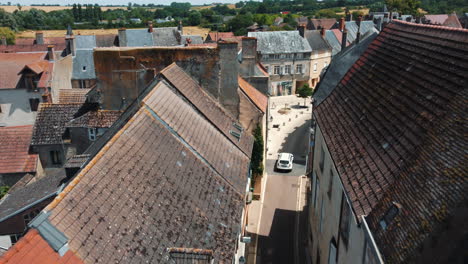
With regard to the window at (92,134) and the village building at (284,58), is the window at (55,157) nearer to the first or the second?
the window at (92,134)

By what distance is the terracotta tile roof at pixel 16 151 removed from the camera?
26.2 m

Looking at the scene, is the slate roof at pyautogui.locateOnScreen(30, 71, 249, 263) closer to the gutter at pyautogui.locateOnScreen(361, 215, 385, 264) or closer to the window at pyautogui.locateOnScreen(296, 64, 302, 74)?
the gutter at pyautogui.locateOnScreen(361, 215, 385, 264)

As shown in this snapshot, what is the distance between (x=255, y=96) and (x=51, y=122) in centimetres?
1475

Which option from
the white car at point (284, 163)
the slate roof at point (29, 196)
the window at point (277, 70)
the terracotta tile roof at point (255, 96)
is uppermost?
the terracotta tile roof at point (255, 96)

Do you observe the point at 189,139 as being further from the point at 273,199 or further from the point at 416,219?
the point at 273,199

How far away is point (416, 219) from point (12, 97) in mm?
40052

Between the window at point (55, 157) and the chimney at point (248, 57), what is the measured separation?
14.5 metres

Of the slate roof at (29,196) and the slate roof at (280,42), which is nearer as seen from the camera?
the slate roof at (29,196)

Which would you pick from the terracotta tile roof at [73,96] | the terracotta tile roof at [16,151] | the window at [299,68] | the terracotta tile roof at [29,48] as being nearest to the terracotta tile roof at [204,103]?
A: the terracotta tile roof at [16,151]

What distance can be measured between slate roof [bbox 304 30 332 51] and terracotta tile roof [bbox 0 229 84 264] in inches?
2335

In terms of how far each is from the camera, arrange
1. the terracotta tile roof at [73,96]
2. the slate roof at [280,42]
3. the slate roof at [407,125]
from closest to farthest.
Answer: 1. the slate roof at [407,125]
2. the terracotta tile roof at [73,96]
3. the slate roof at [280,42]

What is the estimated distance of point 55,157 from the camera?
2786cm

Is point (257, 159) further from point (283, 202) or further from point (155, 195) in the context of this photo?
point (155, 195)

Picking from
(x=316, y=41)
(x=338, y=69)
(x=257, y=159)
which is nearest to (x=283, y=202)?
(x=257, y=159)
